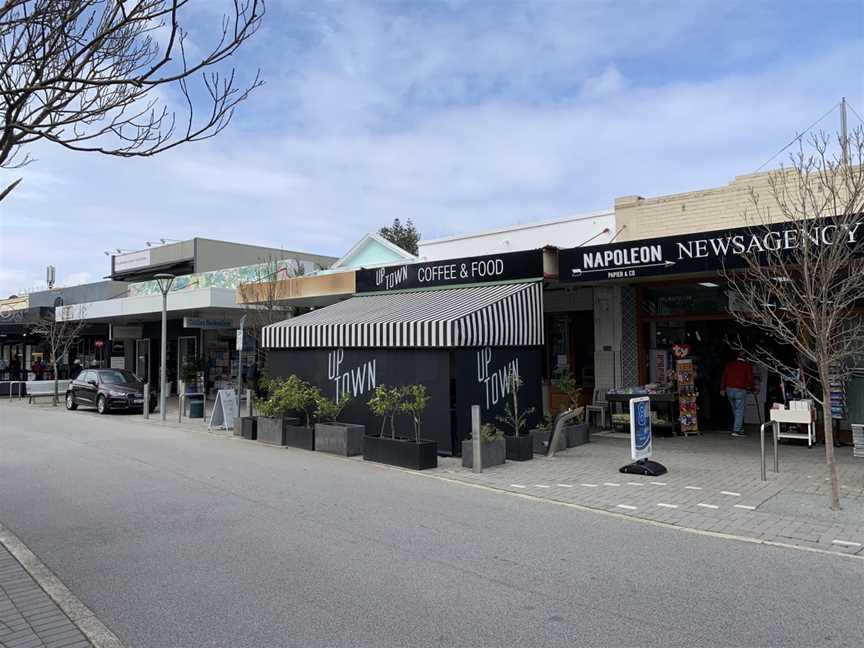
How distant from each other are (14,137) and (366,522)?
4.90 m

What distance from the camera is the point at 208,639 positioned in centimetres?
441

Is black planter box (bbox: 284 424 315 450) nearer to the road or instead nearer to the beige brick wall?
the road

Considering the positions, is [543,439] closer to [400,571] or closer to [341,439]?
[341,439]

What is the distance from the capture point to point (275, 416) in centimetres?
1447

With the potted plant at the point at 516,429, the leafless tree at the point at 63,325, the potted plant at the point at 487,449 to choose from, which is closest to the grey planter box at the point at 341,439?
the potted plant at the point at 487,449

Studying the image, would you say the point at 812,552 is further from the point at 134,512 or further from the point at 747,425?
the point at 747,425

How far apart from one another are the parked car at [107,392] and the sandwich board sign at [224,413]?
6.55m

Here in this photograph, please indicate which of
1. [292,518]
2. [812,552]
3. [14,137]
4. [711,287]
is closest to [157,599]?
[292,518]

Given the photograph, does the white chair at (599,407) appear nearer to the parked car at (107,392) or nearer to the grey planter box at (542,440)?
the grey planter box at (542,440)

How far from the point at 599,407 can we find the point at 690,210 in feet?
15.9

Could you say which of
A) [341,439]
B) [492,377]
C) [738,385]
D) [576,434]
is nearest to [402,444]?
[341,439]

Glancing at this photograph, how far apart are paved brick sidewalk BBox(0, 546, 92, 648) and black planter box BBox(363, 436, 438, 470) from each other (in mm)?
6120

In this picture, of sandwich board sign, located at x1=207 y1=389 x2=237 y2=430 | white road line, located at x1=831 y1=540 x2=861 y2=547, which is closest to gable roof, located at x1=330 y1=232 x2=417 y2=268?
sandwich board sign, located at x1=207 y1=389 x2=237 y2=430

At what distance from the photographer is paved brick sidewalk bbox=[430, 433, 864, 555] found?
7.21 metres
